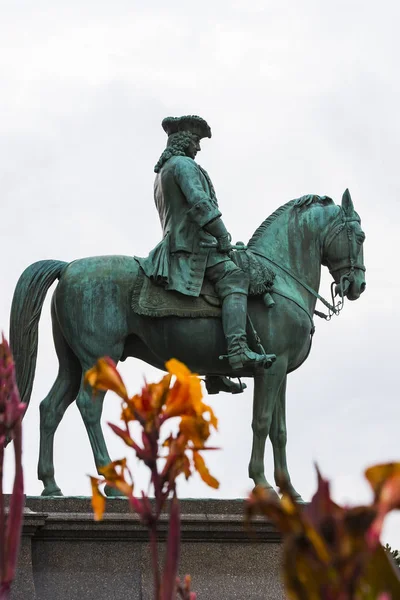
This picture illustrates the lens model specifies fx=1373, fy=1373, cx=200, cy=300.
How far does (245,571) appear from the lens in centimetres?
1055

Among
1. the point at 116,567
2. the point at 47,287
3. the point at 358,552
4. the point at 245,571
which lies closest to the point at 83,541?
the point at 116,567

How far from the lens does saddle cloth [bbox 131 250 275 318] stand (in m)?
10.9

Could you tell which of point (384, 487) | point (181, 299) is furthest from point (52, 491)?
point (384, 487)

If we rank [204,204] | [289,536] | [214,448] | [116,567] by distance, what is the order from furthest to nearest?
[204,204], [116,567], [214,448], [289,536]

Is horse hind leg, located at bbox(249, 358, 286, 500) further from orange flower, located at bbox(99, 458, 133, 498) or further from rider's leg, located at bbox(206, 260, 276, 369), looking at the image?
orange flower, located at bbox(99, 458, 133, 498)

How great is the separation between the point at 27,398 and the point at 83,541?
135 cm

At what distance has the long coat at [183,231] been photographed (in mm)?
11008

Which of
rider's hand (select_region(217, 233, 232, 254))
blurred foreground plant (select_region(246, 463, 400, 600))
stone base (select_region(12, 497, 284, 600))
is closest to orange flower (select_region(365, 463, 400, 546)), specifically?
blurred foreground plant (select_region(246, 463, 400, 600))

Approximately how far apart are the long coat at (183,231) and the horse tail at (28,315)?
0.84 metres

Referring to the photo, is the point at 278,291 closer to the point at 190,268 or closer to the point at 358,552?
the point at 190,268

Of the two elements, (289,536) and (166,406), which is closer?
(289,536)

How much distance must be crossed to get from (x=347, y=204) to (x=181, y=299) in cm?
184

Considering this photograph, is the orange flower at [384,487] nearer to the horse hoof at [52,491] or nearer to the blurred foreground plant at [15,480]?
the blurred foreground plant at [15,480]

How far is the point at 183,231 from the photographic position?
11.3 meters
